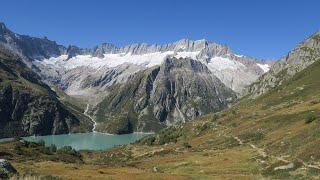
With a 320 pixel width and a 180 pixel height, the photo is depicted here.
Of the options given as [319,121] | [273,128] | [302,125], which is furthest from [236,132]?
[319,121]

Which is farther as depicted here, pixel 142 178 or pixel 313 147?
pixel 313 147

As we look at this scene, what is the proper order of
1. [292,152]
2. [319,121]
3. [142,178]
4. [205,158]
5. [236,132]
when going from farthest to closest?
[236,132]
[205,158]
[319,121]
[292,152]
[142,178]

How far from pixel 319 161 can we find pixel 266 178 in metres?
10.6

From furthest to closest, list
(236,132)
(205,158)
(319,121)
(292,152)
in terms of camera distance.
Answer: (236,132) < (205,158) < (319,121) < (292,152)

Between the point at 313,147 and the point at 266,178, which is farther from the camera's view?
the point at 313,147

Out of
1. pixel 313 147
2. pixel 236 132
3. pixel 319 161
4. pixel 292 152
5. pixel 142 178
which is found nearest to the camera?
pixel 142 178

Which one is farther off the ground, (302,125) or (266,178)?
(302,125)

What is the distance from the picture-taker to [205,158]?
9944 cm

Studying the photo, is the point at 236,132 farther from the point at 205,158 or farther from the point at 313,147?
the point at 313,147

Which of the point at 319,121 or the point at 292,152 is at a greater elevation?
the point at 319,121

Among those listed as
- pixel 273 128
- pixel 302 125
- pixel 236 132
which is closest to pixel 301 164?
pixel 302 125

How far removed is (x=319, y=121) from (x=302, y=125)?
33.0 ft

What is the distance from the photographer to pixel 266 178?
6062cm

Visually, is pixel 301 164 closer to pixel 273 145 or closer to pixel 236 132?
pixel 273 145
